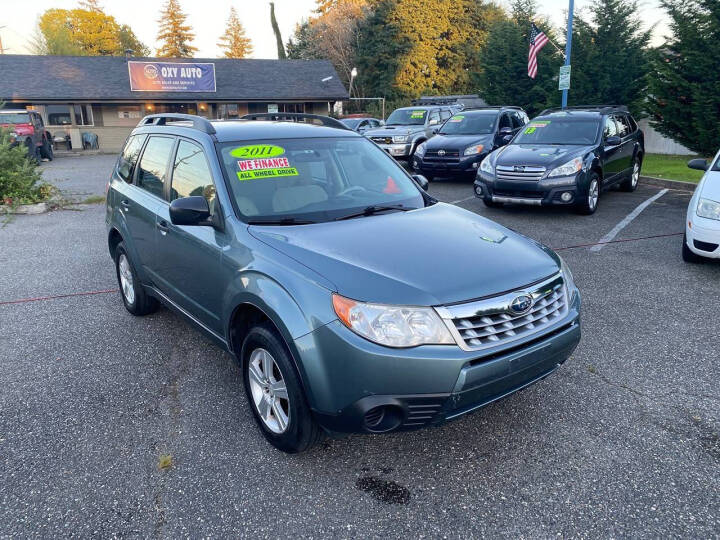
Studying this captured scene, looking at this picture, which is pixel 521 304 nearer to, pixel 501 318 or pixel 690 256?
pixel 501 318

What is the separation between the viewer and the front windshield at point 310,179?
→ 337cm

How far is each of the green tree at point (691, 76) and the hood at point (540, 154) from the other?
23.3 feet

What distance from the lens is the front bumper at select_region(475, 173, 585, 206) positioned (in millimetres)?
8680

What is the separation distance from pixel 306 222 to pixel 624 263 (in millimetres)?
4730

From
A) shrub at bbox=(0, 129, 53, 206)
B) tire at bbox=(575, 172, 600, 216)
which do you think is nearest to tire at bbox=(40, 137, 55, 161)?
shrub at bbox=(0, 129, 53, 206)

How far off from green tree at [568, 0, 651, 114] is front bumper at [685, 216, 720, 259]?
15.1 m

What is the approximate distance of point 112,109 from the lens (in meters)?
34.1

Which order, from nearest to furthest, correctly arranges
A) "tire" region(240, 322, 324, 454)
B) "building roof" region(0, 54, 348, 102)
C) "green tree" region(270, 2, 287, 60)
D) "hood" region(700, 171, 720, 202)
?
"tire" region(240, 322, 324, 454) → "hood" region(700, 171, 720, 202) → "building roof" region(0, 54, 348, 102) → "green tree" region(270, 2, 287, 60)

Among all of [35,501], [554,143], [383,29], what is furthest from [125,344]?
[383,29]

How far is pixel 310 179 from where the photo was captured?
3.64 meters

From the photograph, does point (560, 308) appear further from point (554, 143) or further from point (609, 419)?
point (554, 143)

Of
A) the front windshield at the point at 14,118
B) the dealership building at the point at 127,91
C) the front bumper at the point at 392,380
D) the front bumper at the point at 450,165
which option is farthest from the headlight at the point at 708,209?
the dealership building at the point at 127,91

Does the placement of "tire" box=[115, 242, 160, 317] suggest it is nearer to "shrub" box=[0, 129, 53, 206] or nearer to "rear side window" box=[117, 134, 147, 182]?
"rear side window" box=[117, 134, 147, 182]

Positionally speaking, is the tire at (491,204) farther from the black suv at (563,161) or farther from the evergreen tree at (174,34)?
the evergreen tree at (174,34)
